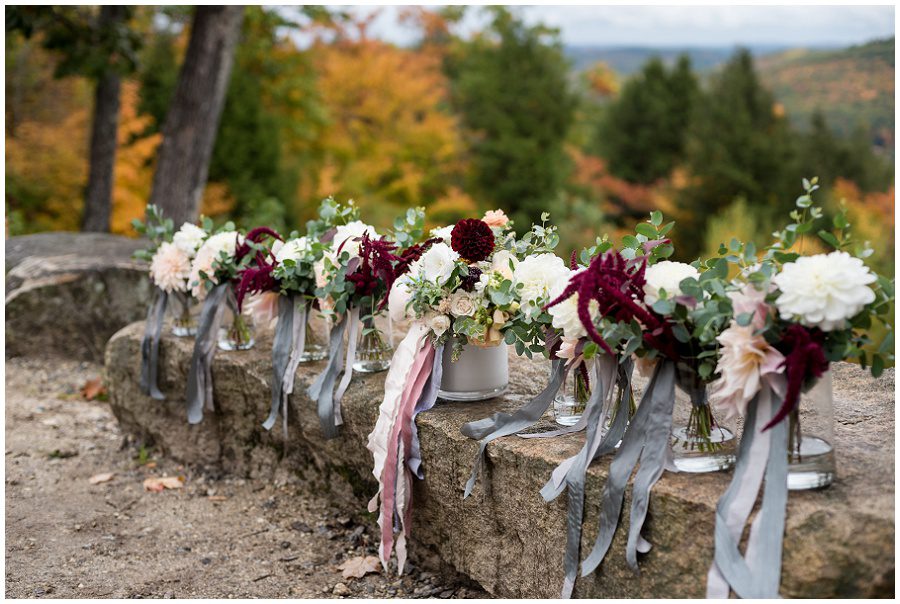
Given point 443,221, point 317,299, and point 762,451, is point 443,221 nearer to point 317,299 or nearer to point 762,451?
point 317,299

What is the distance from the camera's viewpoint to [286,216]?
1377cm

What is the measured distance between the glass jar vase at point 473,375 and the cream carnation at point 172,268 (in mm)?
1582

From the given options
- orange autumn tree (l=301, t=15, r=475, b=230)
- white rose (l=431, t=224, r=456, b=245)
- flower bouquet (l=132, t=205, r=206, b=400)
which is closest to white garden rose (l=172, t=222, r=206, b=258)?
flower bouquet (l=132, t=205, r=206, b=400)

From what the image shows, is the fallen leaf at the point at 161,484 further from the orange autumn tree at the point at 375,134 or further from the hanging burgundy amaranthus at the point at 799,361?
the orange autumn tree at the point at 375,134

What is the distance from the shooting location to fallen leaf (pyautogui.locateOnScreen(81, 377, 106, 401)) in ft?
17.1

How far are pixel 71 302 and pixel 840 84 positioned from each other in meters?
11.6

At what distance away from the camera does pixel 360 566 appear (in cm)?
303

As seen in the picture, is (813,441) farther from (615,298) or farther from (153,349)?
(153,349)

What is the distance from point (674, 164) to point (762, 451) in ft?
53.5

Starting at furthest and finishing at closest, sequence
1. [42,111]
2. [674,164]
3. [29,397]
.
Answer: [674,164] → [42,111] → [29,397]

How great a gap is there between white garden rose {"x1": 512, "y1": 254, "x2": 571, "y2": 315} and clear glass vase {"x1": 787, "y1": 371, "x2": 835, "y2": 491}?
75 cm

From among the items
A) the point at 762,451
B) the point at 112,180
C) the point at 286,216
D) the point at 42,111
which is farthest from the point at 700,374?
the point at 42,111

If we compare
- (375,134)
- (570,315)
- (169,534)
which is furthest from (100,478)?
(375,134)

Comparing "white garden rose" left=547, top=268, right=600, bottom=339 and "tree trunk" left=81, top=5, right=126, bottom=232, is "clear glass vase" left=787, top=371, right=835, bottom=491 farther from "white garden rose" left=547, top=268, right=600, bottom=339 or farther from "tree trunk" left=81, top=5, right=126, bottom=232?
"tree trunk" left=81, top=5, right=126, bottom=232
